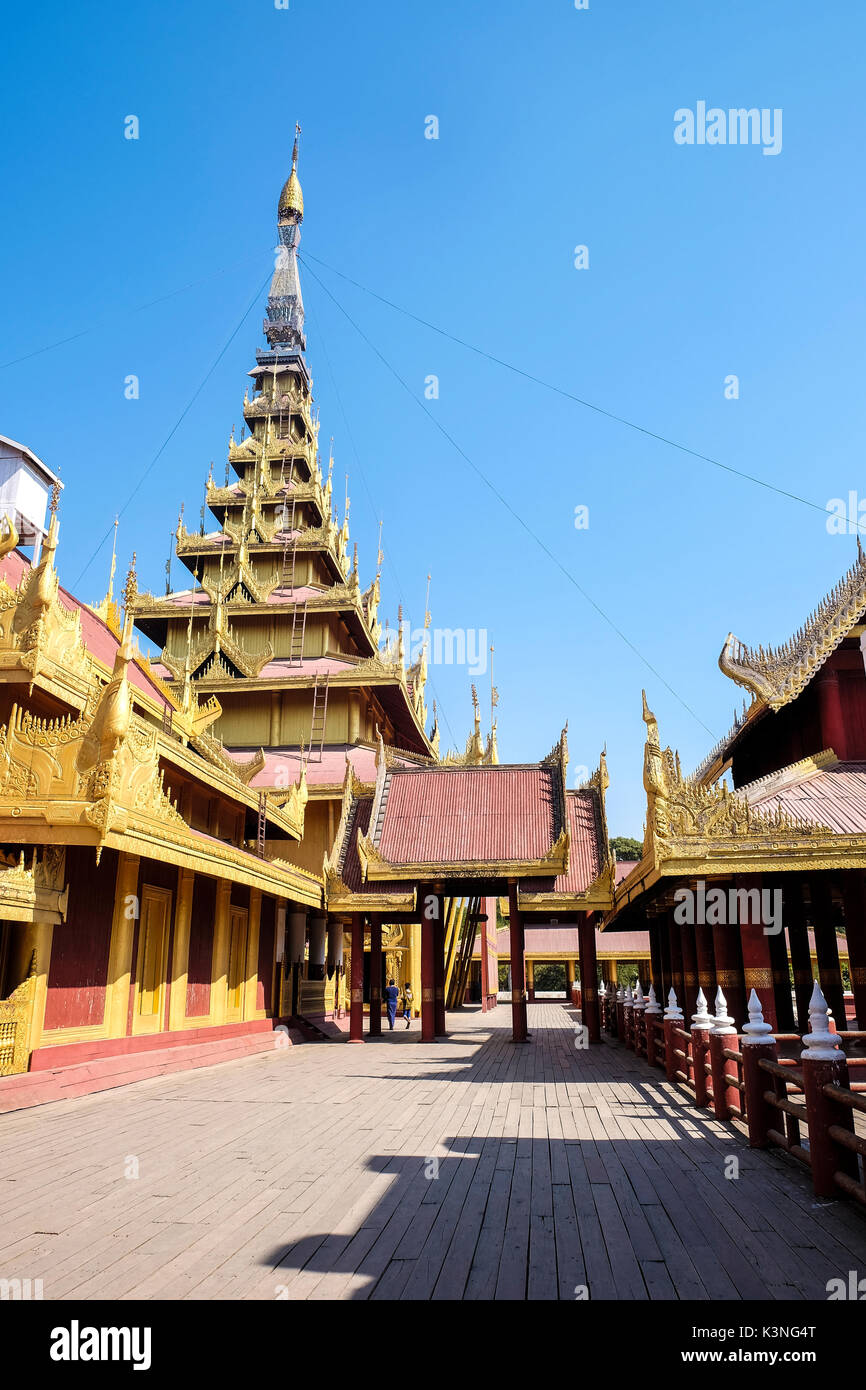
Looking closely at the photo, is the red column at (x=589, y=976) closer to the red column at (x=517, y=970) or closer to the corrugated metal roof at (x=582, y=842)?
the corrugated metal roof at (x=582, y=842)

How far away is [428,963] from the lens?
61.0 ft

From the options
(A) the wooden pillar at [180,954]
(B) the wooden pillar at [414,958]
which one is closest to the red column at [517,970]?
(A) the wooden pillar at [180,954]

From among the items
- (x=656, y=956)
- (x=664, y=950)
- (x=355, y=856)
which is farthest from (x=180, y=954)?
(x=656, y=956)

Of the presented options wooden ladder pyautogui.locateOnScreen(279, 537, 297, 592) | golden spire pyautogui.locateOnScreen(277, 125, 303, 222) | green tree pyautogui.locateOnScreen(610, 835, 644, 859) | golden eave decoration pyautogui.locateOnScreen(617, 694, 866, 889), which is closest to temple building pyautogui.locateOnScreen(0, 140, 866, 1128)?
golden eave decoration pyautogui.locateOnScreen(617, 694, 866, 889)

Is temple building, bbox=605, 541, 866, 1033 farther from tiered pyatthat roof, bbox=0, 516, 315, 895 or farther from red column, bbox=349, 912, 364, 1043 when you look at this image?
tiered pyatthat roof, bbox=0, 516, 315, 895

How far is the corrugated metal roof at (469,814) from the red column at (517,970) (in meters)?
1.05

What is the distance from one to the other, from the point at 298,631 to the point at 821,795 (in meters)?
23.5

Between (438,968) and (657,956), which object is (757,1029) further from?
(657,956)

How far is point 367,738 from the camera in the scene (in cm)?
3338

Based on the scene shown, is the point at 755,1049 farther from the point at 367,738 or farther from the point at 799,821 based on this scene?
the point at 367,738

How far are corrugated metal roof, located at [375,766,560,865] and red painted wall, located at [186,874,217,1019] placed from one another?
3.71 m

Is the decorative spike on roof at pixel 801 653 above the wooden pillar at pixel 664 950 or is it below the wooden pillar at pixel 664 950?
above

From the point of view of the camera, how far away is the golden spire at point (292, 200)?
46469mm
